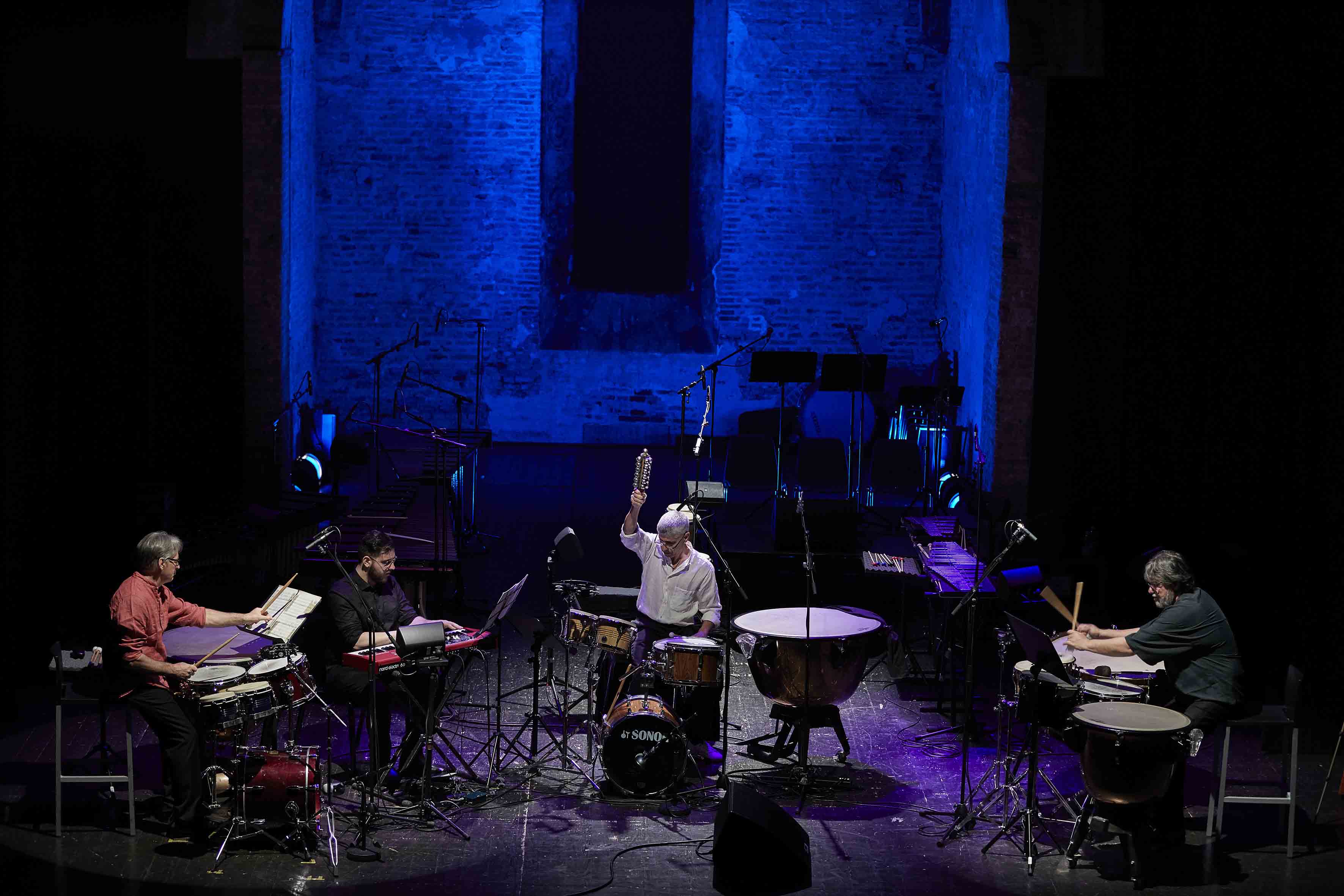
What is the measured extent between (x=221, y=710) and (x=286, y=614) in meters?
0.60

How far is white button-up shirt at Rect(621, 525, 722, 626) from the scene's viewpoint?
7547 mm

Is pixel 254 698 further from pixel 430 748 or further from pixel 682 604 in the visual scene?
pixel 682 604

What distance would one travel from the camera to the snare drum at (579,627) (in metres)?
7.14

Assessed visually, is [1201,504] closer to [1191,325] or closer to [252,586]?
[1191,325]

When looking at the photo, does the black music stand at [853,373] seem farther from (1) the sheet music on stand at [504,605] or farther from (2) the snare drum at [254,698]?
(2) the snare drum at [254,698]

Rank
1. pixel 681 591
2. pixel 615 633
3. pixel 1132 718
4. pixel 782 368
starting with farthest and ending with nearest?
1. pixel 782 368
2. pixel 681 591
3. pixel 615 633
4. pixel 1132 718

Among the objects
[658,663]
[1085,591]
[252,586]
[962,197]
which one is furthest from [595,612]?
[962,197]

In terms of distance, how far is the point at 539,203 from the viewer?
49.5ft

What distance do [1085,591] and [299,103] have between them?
8.44 meters

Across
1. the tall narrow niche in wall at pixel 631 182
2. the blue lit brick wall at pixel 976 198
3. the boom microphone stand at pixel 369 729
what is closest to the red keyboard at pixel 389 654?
the boom microphone stand at pixel 369 729

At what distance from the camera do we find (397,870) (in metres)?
6.21

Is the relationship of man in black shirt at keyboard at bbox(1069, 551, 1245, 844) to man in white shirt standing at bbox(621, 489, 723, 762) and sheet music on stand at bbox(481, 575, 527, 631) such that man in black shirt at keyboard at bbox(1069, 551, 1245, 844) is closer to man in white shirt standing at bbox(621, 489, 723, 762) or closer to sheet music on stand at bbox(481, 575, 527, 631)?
man in white shirt standing at bbox(621, 489, 723, 762)

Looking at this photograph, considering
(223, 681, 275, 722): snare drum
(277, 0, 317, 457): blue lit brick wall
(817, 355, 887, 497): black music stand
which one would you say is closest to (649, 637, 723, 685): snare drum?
(223, 681, 275, 722): snare drum

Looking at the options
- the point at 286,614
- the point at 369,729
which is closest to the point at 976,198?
the point at 369,729
